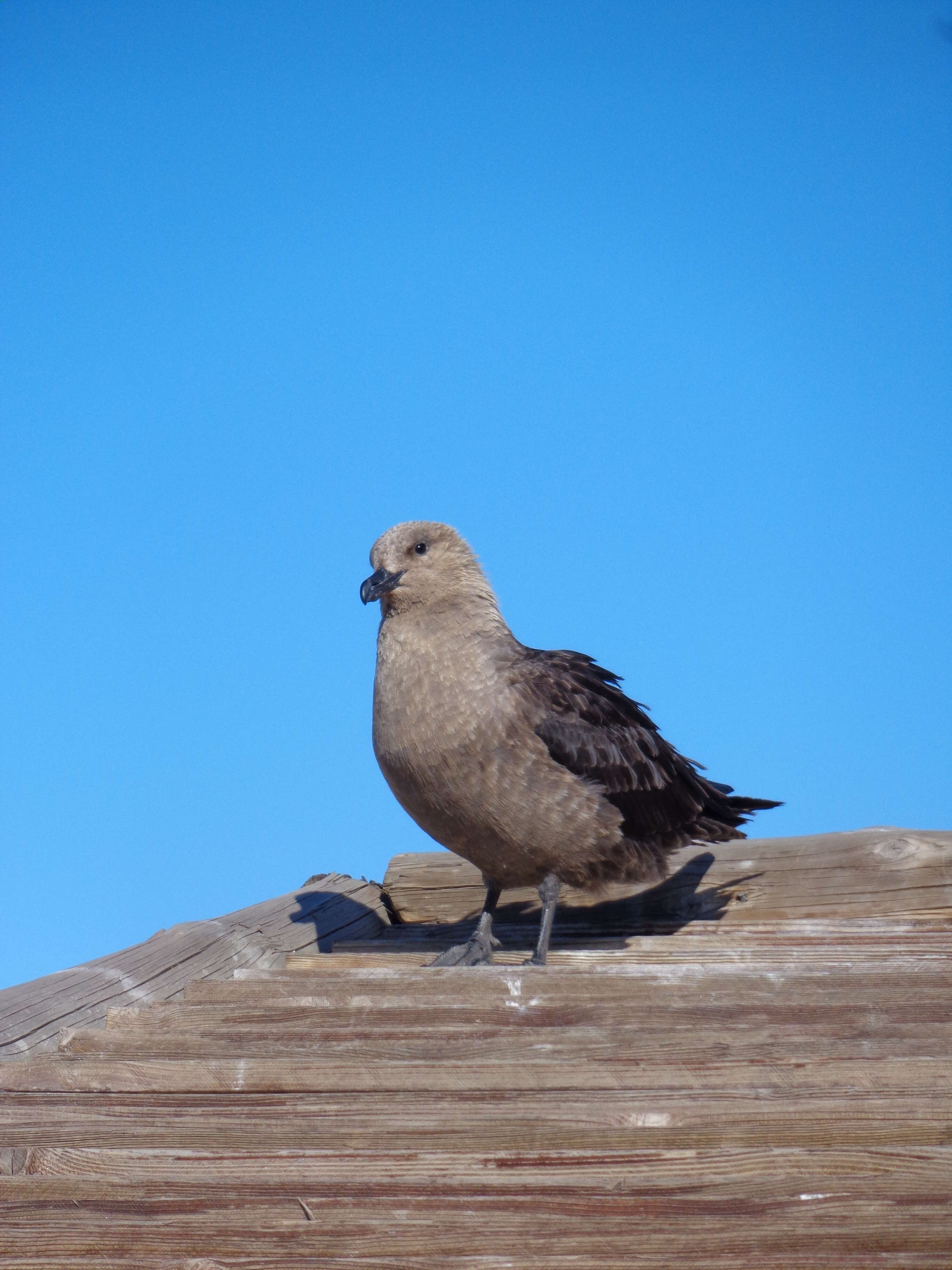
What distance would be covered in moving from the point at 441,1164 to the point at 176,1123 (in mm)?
646

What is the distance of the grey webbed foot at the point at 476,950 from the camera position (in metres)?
4.18

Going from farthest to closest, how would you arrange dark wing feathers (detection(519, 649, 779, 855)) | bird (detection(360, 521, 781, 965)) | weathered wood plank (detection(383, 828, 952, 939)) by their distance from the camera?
weathered wood plank (detection(383, 828, 952, 939)) → dark wing feathers (detection(519, 649, 779, 855)) → bird (detection(360, 521, 781, 965))

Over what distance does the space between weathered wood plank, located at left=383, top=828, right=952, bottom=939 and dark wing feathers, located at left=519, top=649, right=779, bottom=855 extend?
0.20m

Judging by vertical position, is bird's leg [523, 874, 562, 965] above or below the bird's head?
below

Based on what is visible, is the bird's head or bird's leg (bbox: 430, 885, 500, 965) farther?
the bird's head

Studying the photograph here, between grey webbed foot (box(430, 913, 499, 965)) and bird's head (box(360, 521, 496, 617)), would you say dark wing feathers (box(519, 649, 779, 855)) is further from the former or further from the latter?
grey webbed foot (box(430, 913, 499, 965))

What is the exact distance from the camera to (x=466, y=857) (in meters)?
4.43

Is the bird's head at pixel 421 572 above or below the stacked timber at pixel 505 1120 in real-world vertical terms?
above

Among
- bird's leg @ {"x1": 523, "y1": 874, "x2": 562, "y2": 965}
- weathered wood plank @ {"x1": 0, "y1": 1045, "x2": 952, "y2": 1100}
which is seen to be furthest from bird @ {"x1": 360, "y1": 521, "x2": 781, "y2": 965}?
weathered wood plank @ {"x1": 0, "y1": 1045, "x2": 952, "y2": 1100}

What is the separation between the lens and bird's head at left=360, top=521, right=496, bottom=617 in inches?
185

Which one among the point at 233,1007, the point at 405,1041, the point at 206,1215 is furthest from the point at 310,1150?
the point at 233,1007

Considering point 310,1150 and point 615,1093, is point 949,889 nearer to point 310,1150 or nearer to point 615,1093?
point 615,1093

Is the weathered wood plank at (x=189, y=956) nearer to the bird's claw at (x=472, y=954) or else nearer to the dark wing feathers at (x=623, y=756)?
the bird's claw at (x=472, y=954)

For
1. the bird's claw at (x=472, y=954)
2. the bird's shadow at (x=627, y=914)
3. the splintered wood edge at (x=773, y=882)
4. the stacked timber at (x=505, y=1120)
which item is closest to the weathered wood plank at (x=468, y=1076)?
the stacked timber at (x=505, y=1120)
